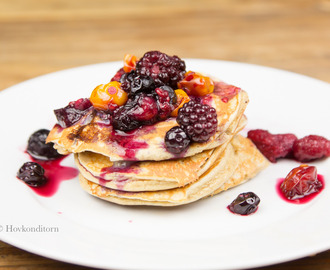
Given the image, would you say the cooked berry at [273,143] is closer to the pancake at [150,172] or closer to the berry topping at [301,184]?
the berry topping at [301,184]

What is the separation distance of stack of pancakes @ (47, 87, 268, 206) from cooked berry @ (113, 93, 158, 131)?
0.06m

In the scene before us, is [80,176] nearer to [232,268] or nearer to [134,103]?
[134,103]

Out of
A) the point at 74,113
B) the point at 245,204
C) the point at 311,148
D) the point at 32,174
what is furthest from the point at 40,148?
the point at 311,148

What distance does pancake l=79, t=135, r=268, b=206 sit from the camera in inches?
122

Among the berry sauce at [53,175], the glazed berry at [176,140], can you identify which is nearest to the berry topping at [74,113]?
the berry sauce at [53,175]

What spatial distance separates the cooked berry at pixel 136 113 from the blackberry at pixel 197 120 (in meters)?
0.20

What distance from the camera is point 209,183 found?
3.24 meters

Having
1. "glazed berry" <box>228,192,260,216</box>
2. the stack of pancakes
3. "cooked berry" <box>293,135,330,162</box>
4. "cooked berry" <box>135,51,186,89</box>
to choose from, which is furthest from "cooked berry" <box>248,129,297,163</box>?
"cooked berry" <box>135,51,186,89</box>

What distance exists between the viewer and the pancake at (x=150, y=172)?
9.93ft

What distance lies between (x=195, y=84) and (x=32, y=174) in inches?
49.6

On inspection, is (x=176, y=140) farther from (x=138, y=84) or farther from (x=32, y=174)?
(x=32, y=174)

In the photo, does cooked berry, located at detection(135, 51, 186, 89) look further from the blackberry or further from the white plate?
the white plate

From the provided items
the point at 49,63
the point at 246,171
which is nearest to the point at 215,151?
the point at 246,171

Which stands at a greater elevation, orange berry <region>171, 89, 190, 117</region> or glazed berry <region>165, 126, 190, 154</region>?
orange berry <region>171, 89, 190, 117</region>
